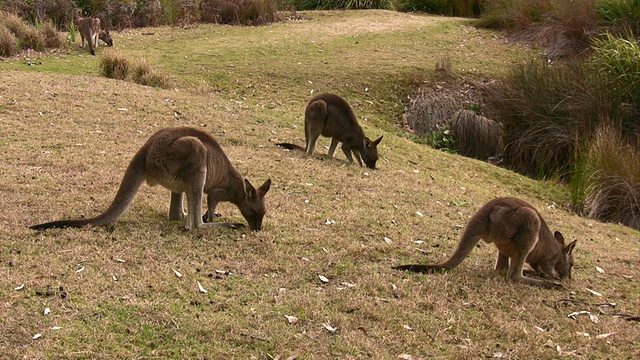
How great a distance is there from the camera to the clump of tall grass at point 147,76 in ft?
44.8

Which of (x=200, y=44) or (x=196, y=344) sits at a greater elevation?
(x=200, y=44)

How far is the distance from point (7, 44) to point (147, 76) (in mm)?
3887

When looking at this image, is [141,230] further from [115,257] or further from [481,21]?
[481,21]

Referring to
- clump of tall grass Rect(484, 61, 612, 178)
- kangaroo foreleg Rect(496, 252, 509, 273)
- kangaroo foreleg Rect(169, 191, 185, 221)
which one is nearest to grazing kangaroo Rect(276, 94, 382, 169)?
kangaroo foreleg Rect(169, 191, 185, 221)

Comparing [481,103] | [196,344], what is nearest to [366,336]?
[196,344]

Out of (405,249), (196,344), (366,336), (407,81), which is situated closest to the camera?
(196,344)

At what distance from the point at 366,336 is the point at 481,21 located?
18885 mm

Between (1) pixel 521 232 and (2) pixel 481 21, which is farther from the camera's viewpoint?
(2) pixel 481 21

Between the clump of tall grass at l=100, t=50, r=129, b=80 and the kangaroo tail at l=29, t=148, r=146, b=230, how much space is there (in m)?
7.96

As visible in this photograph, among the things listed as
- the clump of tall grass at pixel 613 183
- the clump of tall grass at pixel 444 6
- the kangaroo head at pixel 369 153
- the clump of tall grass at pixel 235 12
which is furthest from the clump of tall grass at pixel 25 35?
the clump of tall grass at pixel 444 6

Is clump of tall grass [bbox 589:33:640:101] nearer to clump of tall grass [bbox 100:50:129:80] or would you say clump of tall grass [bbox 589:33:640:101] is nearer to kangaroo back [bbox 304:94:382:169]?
kangaroo back [bbox 304:94:382:169]

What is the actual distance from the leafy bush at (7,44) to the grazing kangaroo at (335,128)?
26.1 ft

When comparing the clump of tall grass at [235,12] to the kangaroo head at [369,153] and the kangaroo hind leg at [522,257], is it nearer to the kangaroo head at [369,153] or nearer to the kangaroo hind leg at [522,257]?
the kangaroo head at [369,153]

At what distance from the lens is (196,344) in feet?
15.9
